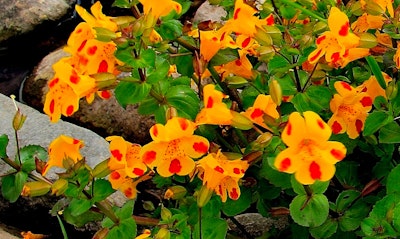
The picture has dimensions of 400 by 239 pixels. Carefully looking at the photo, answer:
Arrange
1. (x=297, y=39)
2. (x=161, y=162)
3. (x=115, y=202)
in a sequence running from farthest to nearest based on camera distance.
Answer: (x=115, y=202), (x=297, y=39), (x=161, y=162)

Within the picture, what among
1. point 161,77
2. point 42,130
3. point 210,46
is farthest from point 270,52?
point 42,130

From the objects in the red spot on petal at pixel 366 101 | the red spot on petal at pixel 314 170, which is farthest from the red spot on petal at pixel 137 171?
the red spot on petal at pixel 366 101

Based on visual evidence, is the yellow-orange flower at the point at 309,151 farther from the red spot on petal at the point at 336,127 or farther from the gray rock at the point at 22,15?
the gray rock at the point at 22,15

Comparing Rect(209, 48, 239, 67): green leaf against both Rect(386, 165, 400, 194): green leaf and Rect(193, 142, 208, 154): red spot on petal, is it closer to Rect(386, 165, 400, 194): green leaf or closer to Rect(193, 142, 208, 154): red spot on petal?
Rect(193, 142, 208, 154): red spot on petal

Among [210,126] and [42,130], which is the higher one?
[210,126]

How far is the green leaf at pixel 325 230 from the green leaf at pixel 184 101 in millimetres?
345

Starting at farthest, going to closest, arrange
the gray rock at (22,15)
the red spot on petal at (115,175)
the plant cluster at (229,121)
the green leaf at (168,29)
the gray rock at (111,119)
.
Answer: the gray rock at (22,15) → the gray rock at (111,119) → the red spot on petal at (115,175) → the green leaf at (168,29) → the plant cluster at (229,121)

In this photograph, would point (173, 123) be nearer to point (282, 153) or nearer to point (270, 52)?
point (282, 153)

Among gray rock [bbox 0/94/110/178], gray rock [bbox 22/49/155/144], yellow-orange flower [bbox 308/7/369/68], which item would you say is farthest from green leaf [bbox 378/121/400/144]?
gray rock [bbox 22/49/155/144]

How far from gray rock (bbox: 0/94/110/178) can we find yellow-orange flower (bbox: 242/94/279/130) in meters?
0.89

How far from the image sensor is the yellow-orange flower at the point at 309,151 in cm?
115

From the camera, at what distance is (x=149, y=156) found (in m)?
1.28

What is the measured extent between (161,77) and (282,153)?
11.2 inches

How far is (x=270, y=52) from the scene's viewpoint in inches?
56.4
